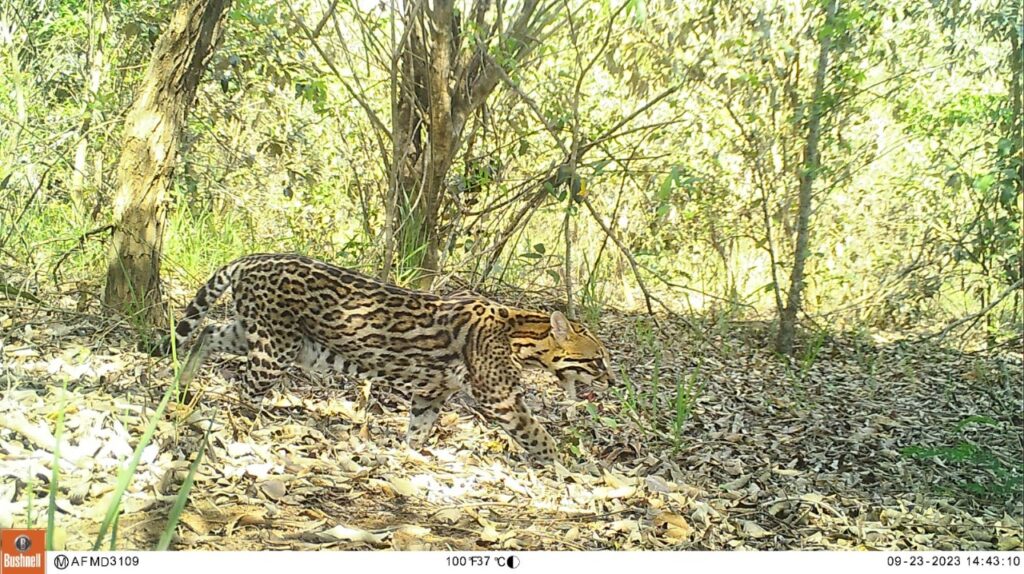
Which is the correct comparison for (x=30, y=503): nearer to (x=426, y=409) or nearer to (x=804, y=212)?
(x=426, y=409)

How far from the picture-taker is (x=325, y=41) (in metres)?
4.12

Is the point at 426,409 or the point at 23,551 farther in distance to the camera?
the point at 426,409

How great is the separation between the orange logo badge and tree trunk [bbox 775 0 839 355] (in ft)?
10.6

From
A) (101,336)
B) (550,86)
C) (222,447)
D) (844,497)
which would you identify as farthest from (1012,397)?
(101,336)

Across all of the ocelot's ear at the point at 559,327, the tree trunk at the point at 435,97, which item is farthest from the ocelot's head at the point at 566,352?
the tree trunk at the point at 435,97

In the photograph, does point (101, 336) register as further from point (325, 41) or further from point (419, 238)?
point (325, 41)

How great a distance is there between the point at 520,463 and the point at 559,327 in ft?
1.65

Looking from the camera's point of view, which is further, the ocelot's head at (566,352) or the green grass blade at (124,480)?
the ocelot's head at (566,352)

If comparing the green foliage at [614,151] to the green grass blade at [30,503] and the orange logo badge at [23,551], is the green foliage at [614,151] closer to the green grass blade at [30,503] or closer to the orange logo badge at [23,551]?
the green grass blade at [30,503]

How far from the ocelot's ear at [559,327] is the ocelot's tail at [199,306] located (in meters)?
1.14

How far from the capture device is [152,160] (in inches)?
121

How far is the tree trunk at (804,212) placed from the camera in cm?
427

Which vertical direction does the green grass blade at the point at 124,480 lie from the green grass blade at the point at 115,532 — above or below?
above

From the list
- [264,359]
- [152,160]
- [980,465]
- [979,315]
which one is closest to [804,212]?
[979,315]
